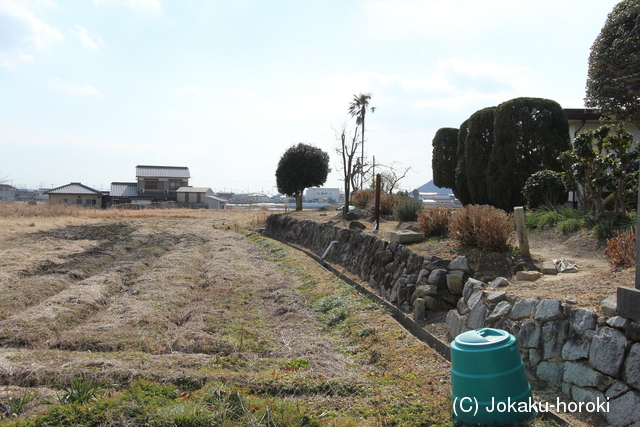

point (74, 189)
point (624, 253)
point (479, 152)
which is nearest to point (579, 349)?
point (624, 253)

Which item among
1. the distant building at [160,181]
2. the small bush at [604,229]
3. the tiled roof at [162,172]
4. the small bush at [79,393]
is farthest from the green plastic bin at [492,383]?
the tiled roof at [162,172]

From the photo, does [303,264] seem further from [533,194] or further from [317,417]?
[317,417]

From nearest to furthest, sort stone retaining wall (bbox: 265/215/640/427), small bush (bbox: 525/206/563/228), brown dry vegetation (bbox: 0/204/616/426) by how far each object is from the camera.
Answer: stone retaining wall (bbox: 265/215/640/427), brown dry vegetation (bbox: 0/204/616/426), small bush (bbox: 525/206/563/228)

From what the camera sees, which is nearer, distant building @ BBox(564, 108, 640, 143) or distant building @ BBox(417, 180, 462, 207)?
distant building @ BBox(564, 108, 640, 143)

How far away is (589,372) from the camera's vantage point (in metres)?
3.96

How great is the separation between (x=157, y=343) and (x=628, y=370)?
504 cm

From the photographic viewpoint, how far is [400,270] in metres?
8.60

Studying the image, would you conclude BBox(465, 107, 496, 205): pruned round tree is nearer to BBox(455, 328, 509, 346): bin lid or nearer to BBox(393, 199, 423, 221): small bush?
BBox(393, 199, 423, 221): small bush

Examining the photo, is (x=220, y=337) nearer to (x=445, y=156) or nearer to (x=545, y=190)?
(x=545, y=190)

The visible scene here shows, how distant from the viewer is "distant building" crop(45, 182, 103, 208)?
5756 cm

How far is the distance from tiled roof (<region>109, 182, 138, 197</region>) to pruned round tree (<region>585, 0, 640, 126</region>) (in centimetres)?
6011

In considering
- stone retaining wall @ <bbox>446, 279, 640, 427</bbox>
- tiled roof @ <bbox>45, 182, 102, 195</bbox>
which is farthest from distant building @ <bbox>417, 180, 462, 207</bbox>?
tiled roof @ <bbox>45, 182, 102, 195</bbox>

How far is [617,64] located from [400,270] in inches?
193

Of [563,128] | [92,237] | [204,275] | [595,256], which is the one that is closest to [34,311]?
[204,275]
